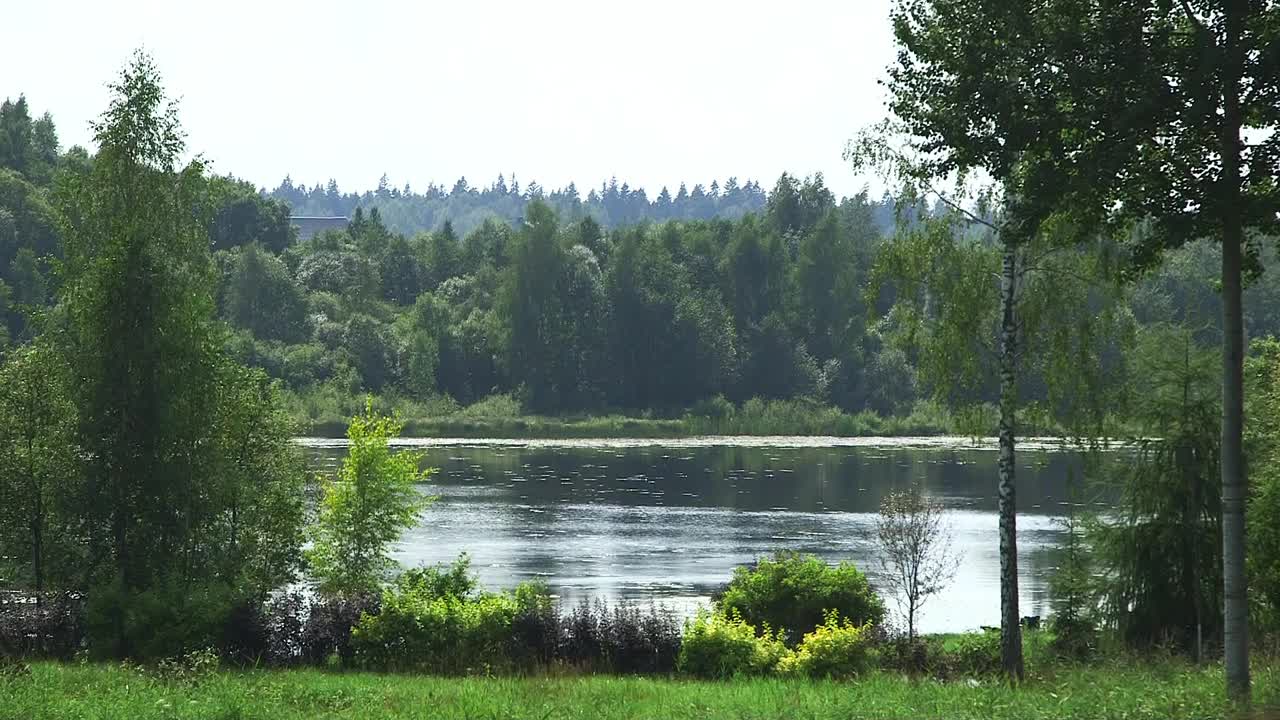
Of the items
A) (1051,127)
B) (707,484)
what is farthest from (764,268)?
(1051,127)

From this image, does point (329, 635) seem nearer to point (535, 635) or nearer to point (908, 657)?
point (535, 635)

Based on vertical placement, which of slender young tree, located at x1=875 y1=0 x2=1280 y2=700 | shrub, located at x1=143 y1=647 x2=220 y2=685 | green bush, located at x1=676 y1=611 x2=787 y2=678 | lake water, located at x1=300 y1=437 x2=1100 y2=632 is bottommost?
lake water, located at x1=300 y1=437 x2=1100 y2=632

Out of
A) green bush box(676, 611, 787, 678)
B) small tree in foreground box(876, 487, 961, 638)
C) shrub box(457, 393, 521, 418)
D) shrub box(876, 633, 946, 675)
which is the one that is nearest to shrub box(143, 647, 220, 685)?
green bush box(676, 611, 787, 678)

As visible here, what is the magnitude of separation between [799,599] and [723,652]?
184 inches

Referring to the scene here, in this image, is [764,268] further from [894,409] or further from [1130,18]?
[1130,18]

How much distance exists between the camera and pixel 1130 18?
Answer: 14562mm

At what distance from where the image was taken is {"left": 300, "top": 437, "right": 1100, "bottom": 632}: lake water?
4578cm

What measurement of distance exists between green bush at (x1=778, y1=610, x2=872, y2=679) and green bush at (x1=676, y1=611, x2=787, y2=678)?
1.65ft

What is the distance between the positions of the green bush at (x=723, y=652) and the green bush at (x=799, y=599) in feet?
12.6

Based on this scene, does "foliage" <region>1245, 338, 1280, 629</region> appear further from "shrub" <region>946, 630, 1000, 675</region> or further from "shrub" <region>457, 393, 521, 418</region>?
"shrub" <region>457, 393, 521, 418</region>

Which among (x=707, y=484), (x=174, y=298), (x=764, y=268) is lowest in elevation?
(x=707, y=484)

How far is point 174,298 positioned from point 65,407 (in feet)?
10.2

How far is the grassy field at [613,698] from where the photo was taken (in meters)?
14.0

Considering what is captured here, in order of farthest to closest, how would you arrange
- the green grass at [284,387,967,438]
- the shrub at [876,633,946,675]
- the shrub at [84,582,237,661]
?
the green grass at [284,387,967,438]
the shrub at [84,582,237,661]
the shrub at [876,633,946,675]
